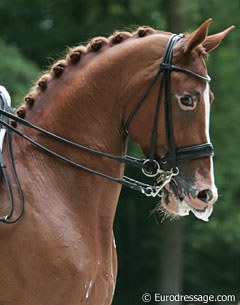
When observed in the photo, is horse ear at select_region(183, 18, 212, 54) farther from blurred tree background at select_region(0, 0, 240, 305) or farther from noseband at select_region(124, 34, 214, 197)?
blurred tree background at select_region(0, 0, 240, 305)

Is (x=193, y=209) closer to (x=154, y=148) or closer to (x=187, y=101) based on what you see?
(x=154, y=148)

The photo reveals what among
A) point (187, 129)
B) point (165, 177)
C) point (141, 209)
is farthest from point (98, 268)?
point (141, 209)

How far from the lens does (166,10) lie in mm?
14047

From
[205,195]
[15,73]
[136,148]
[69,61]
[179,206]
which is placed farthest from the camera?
[136,148]

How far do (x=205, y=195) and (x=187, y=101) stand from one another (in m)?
0.56

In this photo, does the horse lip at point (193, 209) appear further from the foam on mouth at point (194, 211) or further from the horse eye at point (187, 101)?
the horse eye at point (187, 101)

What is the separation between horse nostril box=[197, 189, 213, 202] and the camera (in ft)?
14.0

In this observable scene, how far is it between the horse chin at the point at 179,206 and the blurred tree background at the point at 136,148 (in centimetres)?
778

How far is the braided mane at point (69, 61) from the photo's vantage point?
4480 mm

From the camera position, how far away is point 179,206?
438cm

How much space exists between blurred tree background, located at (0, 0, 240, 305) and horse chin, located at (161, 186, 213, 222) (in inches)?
306

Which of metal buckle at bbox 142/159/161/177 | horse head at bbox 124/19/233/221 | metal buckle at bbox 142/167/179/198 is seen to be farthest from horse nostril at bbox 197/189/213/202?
metal buckle at bbox 142/159/161/177

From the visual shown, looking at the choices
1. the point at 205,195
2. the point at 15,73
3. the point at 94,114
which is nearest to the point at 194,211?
the point at 205,195

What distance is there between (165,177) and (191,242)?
11.1 m
